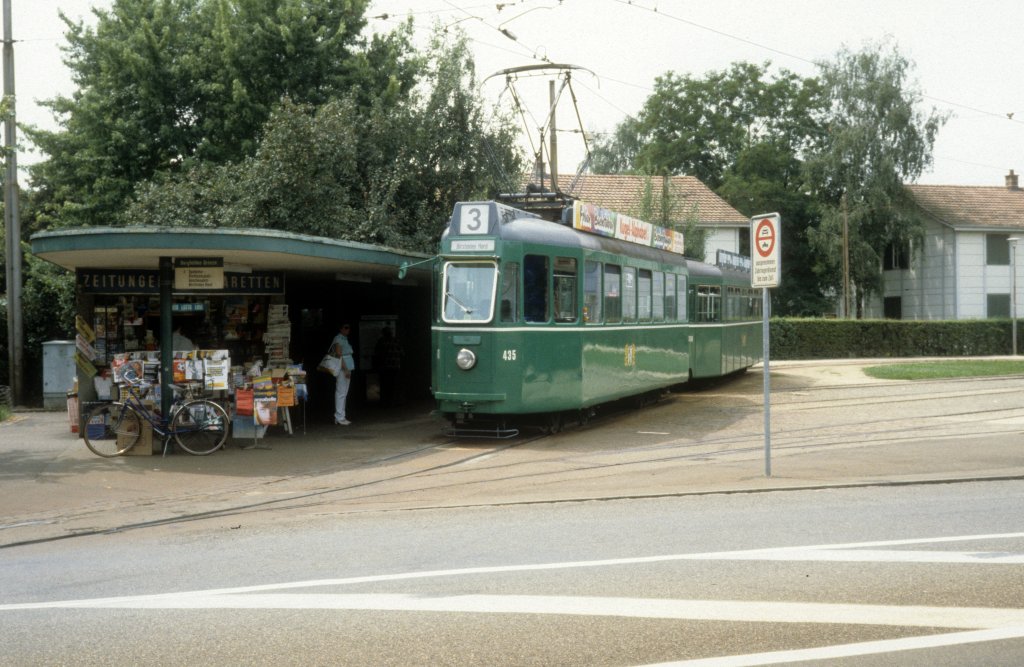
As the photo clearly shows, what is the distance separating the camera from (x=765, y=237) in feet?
36.6

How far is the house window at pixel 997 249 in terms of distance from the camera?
50250 millimetres

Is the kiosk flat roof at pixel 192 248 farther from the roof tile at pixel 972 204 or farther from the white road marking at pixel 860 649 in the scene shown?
the roof tile at pixel 972 204

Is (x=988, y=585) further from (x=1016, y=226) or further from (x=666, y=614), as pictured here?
(x=1016, y=226)

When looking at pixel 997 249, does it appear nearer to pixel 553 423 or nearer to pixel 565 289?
pixel 553 423

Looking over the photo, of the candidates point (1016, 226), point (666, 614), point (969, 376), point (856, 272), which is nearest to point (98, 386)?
point (666, 614)

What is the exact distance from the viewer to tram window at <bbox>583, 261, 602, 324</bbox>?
52.9ft

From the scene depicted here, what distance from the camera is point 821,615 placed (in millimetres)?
5676

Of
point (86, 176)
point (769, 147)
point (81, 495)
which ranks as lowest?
point (81, 495)

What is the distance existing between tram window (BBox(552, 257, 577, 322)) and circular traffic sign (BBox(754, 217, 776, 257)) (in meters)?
4.72

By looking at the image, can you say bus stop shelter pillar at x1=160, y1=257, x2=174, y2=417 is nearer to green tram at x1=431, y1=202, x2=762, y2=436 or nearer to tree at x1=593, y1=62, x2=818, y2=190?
green tram at x1=431, y1=202, x2=762, y2=436

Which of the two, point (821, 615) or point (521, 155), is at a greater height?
point (521, 155)

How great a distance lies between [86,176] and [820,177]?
35.7 m

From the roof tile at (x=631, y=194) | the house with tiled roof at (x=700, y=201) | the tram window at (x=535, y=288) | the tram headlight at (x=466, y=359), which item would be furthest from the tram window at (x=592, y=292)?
the roof tile at (x=631, y=194)

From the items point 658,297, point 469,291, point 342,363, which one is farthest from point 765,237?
point 658,297
